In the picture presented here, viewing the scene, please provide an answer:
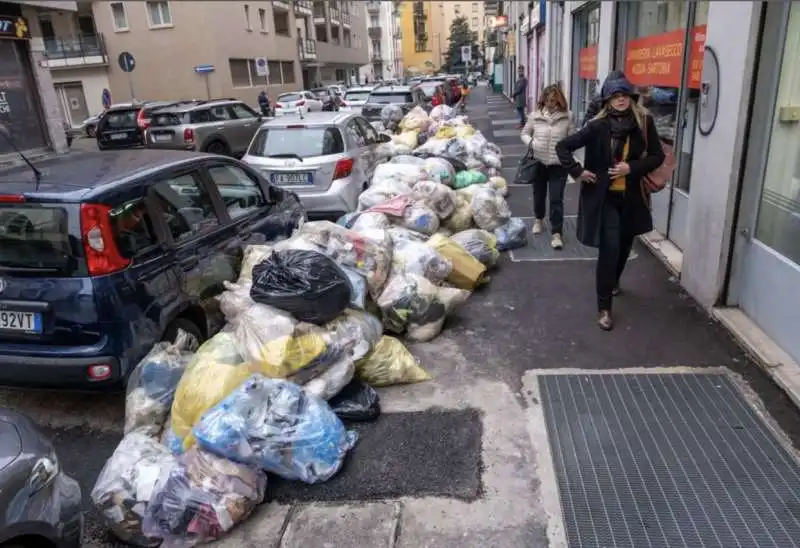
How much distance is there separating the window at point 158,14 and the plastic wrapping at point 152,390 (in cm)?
3213

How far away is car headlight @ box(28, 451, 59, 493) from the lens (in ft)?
7.50

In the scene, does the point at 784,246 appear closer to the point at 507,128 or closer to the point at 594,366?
the point at 594,366

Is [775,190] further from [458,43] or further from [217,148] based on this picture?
[458,43]

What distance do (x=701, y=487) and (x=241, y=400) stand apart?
88.3 inches

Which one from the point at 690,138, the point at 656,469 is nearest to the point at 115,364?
the point at 656,469

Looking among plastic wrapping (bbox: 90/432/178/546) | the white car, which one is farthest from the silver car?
the white car

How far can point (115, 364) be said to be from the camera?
342cm

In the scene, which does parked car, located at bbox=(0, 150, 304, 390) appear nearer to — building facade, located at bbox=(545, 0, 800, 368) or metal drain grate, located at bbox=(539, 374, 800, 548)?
metal drain grate, located at bbox=(539, 374, 800, 548)

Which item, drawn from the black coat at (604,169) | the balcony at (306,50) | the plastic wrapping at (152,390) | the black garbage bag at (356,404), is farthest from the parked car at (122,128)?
the balcony at (306,50)

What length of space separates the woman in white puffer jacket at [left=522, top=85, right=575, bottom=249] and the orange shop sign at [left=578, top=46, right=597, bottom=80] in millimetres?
3667

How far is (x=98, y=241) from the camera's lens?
3.38 metres

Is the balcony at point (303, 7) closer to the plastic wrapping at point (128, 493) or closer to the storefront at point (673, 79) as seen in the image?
the storefront at point (673, 79)

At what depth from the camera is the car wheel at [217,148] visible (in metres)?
14.5

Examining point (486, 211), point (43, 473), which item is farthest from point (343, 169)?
point (43, 473)
